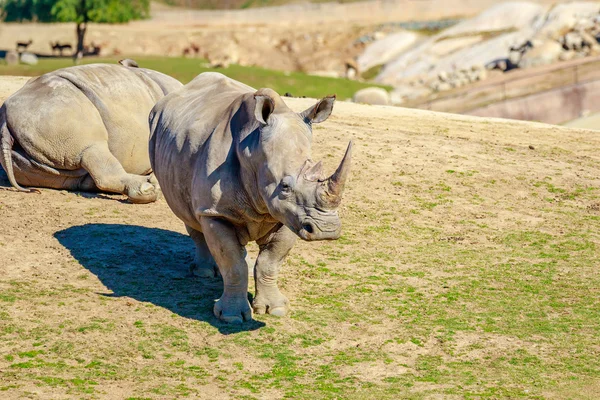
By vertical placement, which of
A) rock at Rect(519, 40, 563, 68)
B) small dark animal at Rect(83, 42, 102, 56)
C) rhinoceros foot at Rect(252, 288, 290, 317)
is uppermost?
rhinoceros foot at Rect(252, 288, 290, 317)

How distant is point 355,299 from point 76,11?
42.7m

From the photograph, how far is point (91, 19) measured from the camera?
5216 cm

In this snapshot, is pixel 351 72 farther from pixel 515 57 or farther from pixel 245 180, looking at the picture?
pixel 245 180

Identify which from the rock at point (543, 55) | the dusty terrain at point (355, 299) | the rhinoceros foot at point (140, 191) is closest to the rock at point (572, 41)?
the rock at point (543, 55)

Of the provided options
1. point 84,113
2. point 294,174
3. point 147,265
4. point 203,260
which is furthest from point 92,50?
point 294,174

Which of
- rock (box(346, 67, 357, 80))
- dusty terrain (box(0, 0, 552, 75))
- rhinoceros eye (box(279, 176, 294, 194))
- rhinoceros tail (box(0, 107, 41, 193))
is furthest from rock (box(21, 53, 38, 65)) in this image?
rhinoceros eye (box(279, 176, 294, 194))

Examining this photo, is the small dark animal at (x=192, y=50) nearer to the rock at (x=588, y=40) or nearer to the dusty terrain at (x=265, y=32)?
the dusty terrain at (x=265, y=32)

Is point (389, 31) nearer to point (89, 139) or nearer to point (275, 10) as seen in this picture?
point (275, 10)

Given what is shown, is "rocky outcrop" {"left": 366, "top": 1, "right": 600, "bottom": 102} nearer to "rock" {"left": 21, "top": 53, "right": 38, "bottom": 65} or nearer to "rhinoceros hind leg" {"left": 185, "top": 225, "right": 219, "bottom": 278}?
"rock" {"left": 21, "top": 53, "right": 38, "bottom": 65}

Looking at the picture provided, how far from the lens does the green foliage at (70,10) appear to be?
49250 millimetres

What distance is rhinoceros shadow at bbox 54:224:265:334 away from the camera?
960 cm

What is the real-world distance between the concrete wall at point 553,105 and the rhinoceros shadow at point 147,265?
18.4 meters

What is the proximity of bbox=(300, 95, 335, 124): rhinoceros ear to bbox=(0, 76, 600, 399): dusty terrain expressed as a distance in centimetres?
183

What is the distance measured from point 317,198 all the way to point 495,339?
2.23 m
